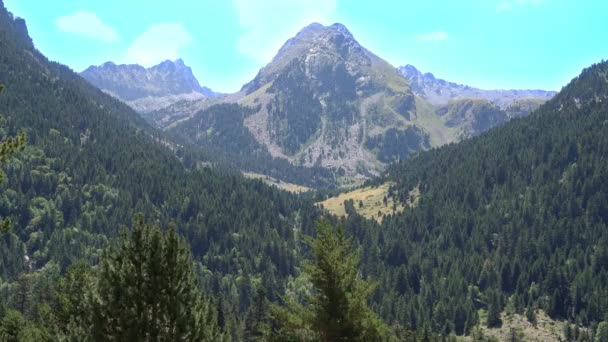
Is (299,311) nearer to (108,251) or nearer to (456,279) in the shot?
(108,251)

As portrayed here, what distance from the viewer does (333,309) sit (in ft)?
82.3

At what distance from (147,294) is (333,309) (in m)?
8.58

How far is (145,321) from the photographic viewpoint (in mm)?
20719

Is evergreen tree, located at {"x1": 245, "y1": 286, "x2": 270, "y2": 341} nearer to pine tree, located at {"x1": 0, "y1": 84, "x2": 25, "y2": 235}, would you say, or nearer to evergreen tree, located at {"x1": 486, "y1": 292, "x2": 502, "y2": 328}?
pine tree, located at {"x1": 0, "y1": 84, "x2": 25, "y2": 235}

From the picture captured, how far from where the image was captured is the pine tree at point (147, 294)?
68.0 ft

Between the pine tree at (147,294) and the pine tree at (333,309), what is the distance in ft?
15.0

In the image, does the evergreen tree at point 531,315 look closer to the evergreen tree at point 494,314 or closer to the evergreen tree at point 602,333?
the evergreen tree at point 494,314

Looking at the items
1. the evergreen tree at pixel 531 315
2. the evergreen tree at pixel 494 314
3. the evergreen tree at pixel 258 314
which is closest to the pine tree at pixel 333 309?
the evergreen tree at pixel 258 314

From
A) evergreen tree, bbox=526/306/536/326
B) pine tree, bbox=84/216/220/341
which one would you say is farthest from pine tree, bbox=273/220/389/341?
evergreen tree, bbox=526/306/536/326

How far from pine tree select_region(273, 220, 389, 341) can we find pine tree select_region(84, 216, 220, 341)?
180 inches

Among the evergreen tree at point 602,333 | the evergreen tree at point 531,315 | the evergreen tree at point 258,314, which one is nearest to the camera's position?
the evergreen tree at point 258,314

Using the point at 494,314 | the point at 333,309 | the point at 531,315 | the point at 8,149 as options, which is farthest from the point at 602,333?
the point at 8,149

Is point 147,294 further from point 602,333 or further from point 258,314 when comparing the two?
point 602,333

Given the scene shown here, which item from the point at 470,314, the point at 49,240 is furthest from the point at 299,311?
the point at 49,240
